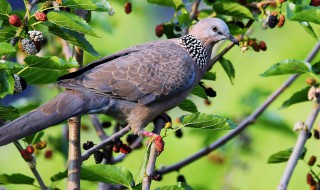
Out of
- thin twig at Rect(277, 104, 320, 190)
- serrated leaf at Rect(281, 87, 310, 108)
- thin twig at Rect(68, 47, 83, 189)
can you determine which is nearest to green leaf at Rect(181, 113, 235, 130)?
thin twig at Rect(277, 104, 320, 190)

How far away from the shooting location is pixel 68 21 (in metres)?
3.49

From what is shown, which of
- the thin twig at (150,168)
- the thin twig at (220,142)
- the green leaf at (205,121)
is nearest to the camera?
the thin twig at (150,168)

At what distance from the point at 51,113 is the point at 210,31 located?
122 centimetres

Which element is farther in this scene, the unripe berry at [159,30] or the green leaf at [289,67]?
the unripe berry at [159,30]

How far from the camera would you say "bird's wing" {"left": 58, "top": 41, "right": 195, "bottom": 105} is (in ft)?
13.9

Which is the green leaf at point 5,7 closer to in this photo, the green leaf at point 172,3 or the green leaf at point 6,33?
the green leaf at point 6,33

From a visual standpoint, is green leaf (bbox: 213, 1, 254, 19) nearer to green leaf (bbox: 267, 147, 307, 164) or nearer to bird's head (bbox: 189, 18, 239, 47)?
bird's head (bbox: 189, 18, 239, 47)

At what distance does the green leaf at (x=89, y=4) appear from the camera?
354 cm

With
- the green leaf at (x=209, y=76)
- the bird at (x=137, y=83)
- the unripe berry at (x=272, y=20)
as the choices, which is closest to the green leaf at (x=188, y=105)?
the bird at (x=137, y=83)

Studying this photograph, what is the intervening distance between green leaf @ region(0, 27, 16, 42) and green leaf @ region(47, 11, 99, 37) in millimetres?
214

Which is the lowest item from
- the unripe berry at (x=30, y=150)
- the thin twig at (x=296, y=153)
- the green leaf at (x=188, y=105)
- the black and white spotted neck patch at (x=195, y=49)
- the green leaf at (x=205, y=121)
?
the unripe berry at (x=30, y=150)

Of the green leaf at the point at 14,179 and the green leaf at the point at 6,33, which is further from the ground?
the green leaf at the point at 6,33

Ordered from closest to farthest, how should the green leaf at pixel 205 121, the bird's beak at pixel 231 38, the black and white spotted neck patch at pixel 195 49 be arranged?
the green leaf at pixel 205 121
the bird's beak at pixel 231 38
the black and white spotted neck patch at pixel 195 49

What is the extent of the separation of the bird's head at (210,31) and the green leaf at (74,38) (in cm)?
98
